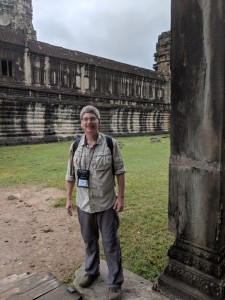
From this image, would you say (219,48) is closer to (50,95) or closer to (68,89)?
(50,95)

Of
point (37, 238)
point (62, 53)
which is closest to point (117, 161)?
point (37, 238)

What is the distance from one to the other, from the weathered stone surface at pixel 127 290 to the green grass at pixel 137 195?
407 mm

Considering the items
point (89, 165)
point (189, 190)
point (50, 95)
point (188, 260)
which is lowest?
point (188, 260)

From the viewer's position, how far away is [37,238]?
3904mm

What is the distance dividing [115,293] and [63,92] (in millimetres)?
18365

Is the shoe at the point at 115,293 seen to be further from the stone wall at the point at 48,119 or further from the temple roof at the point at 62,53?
the temple roof at the point at 62,53

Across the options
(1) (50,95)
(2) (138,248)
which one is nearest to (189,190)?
(2) (138,248)

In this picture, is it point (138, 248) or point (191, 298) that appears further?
point (138, 248)

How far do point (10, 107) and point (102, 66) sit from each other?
988 centimetres

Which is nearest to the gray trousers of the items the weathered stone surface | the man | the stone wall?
the man

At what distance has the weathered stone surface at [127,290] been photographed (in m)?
2.23

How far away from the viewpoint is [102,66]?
22484 millimetres

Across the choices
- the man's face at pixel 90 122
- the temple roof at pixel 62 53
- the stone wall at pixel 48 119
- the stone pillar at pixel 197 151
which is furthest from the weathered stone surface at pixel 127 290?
the temple roof at pixel 62 53

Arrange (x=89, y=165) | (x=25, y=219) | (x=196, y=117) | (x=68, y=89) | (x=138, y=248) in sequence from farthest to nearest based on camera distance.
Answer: (x=68, y=89), (x=25, y=219), (x=138, y=248), (x=89, y=165), (x=196, y=117)
